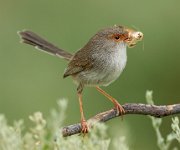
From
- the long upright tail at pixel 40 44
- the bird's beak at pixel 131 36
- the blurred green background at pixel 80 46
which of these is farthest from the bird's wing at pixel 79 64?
the blurred green background at pixel 80 46

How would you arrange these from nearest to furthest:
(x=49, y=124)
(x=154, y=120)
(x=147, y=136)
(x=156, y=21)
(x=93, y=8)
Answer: (x=49, y=124), (x=154, y=120), (x=147, y=136), (x=156, y=21), (x=93, y=8)

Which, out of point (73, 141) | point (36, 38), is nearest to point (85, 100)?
point (36, 38)

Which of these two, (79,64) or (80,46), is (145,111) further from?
(80,46)

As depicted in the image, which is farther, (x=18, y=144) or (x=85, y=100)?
(x=85, y=100)

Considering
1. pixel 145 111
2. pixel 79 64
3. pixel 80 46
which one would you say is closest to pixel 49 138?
pixel 145 111

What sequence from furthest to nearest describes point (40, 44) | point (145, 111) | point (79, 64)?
point (40, 44) < point (79, 64) < point (145, 111)

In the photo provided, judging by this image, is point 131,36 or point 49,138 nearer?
point 49,138

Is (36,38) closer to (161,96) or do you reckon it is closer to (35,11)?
(161,96)

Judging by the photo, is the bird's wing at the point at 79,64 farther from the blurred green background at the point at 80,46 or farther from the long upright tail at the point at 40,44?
the blurred green background at the point at 80,46
